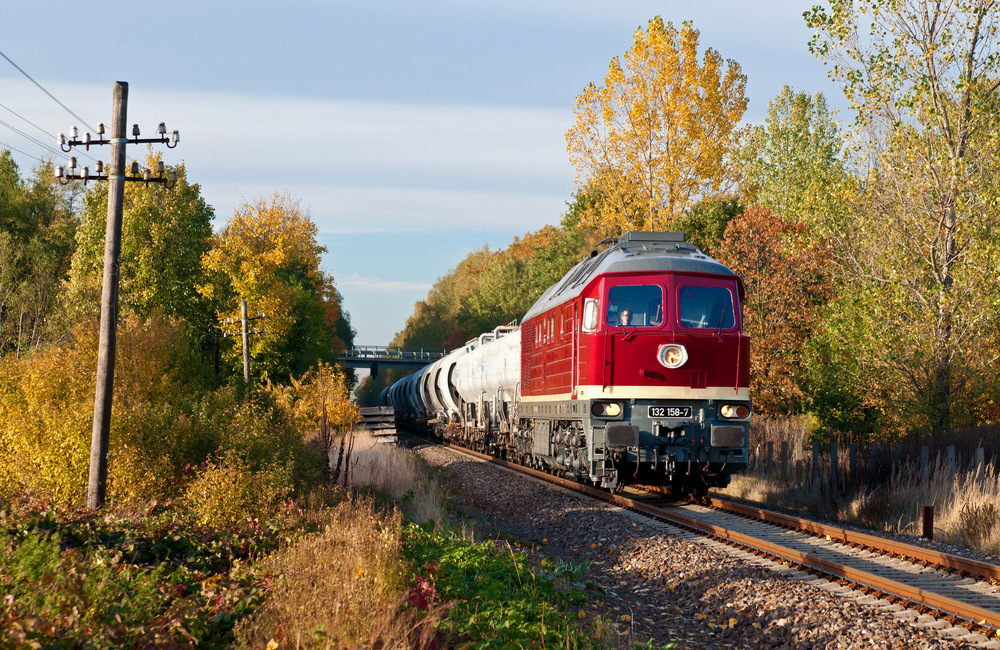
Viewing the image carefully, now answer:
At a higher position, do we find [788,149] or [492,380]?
[788,149]

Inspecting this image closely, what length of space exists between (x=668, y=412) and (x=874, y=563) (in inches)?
169

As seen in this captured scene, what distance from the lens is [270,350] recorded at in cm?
4150

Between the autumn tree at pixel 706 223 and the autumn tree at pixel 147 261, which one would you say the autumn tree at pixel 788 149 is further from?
the autumn tree at pixel 147 261

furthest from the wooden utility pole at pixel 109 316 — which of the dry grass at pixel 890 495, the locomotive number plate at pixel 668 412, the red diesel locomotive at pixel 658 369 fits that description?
the dry grass at pixel 890 495

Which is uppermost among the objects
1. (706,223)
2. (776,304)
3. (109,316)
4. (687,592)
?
(706,223)

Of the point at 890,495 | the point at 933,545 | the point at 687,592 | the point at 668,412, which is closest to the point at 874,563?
the point at 933,545

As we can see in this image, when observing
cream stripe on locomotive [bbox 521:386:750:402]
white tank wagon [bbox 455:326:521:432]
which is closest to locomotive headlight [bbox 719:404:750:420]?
cream stripe on locomotive [bbox 521:386:750:402]

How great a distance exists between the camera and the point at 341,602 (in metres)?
6.90

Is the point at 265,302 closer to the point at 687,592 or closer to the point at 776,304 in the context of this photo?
the point at 776,304

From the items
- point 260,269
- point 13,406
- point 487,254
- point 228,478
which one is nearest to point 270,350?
point 260,269

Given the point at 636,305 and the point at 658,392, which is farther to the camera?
the point at 636,305

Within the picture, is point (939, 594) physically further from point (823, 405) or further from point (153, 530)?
point (823, 405)

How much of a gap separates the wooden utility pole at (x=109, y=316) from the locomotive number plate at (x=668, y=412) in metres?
8.39

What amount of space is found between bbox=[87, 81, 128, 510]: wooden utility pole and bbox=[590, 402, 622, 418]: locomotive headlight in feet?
24.5
